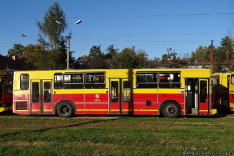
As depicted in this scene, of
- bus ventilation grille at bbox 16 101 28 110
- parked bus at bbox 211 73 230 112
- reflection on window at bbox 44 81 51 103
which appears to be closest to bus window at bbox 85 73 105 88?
reflection on window at bbox 44 81 51 103

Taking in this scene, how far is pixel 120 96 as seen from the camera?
1252cm

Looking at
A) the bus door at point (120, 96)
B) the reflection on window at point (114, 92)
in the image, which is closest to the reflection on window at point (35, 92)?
the bus door at point (120, 96)

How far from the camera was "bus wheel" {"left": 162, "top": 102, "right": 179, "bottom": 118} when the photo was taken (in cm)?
1221

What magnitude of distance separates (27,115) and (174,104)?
386 inches

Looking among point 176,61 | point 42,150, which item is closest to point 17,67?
point 176,61

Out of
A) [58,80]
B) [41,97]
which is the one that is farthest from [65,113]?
[58,80]

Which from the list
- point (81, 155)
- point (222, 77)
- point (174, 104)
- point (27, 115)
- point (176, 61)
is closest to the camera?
point (81, 155)

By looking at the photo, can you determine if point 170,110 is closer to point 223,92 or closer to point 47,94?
point 223,92

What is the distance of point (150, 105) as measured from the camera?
1234 centimetres

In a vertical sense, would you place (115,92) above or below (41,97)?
above

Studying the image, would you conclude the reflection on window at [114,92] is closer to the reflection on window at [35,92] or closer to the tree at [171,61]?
the reflection on window at [35,92]

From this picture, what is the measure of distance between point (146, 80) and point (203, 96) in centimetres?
348

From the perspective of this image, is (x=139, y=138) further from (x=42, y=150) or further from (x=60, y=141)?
(x=42, y=150)

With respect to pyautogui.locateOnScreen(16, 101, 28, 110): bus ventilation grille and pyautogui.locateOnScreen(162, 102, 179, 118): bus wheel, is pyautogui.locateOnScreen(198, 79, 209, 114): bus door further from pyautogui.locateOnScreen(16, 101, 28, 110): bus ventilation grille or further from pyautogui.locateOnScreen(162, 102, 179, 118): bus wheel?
pyautogui.locateOnScreen(16, 101, 28, 110): bus ventilation grille
